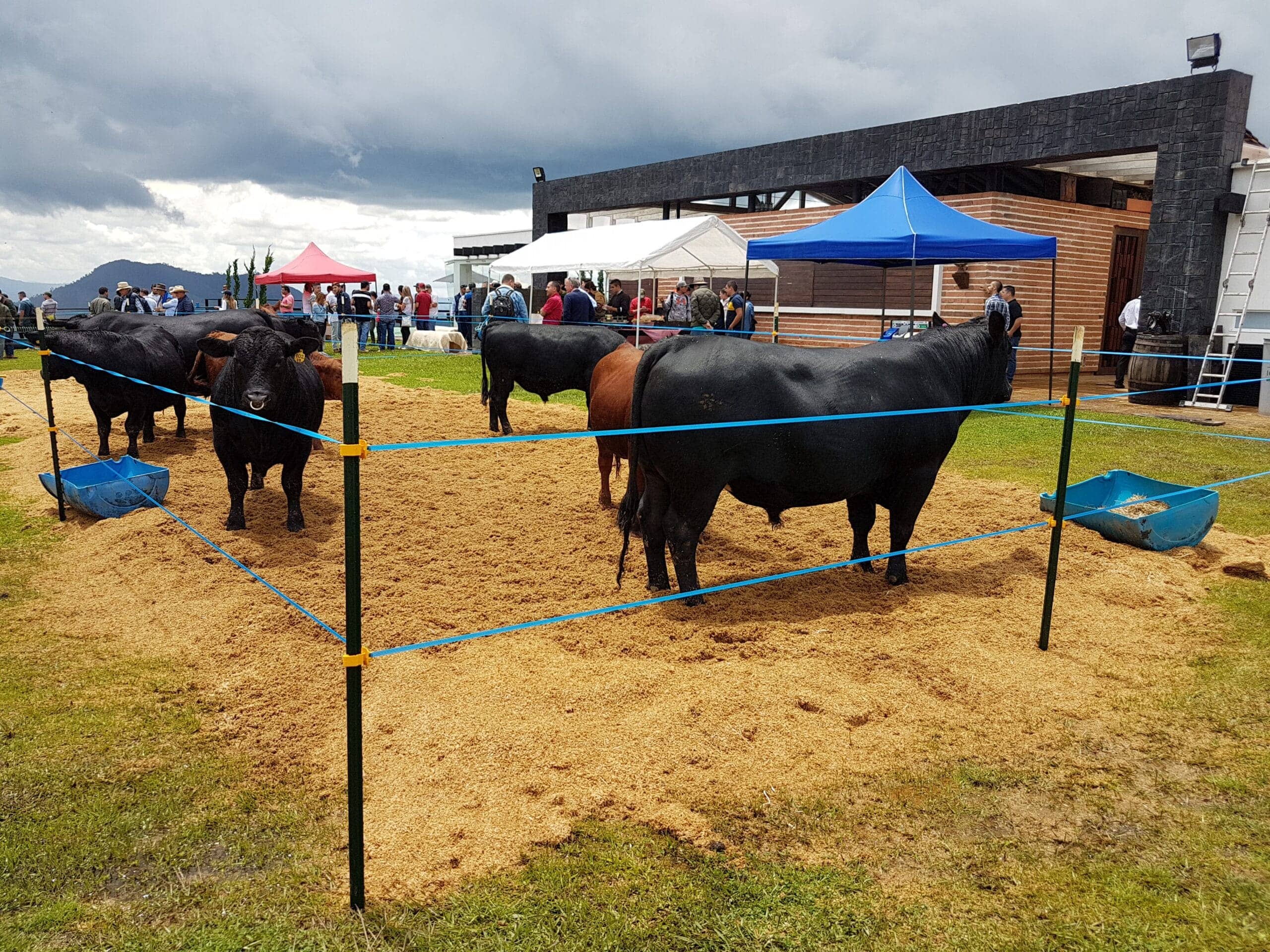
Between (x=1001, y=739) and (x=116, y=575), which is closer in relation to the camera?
(x=1001, y=739)

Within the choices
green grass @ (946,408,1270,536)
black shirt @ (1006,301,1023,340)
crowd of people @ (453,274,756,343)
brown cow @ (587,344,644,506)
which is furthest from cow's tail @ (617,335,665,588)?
black shirt @ (1006,301,1023,340)

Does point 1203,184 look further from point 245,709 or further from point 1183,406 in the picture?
point 245,709

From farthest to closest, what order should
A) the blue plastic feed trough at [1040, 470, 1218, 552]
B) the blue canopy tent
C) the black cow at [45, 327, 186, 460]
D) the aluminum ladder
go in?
the aluminum ladder
the blue canopy tent
the black cow at [45, 327, 186, 460]
the blue plastic feed trough at [1040, 470, 1218, 552]

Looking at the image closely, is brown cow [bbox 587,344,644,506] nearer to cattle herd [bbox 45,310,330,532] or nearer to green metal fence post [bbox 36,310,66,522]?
cattle herd [bbox 45,310,330,532]

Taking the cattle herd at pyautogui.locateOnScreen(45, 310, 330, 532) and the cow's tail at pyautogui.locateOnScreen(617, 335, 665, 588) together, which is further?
the cattle herd at pyautogui.locateOnScreen(45, 310, 330, 532)

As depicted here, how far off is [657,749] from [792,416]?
2.21 meters

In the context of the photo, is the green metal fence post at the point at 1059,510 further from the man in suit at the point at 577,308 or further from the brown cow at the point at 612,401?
the man in suit at the point at 577,308

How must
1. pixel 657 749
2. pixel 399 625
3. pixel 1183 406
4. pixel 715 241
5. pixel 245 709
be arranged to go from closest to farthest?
pixel 657 749 → pixel 245 709 → pixel 399 625 → pixel 1183 406 → pixel 715 241

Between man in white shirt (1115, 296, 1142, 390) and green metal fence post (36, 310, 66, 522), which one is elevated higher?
man in white shirt (1115, 296, 1142, 390)

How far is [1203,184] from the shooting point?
1339cm

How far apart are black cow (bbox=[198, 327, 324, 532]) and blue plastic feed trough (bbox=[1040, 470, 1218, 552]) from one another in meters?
5.35

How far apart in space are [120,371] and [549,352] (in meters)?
4.27

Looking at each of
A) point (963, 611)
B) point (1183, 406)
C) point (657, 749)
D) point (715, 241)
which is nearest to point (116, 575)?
point (657, 749)

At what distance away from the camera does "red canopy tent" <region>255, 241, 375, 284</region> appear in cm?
2273
